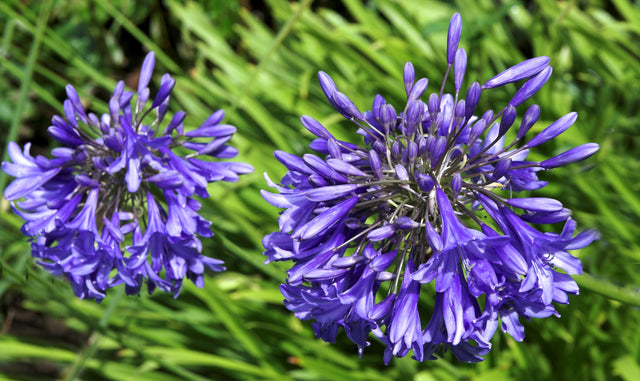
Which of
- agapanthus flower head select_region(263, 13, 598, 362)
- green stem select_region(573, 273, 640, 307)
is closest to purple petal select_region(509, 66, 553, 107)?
agapanthus flower head select_region(263, 13, 598, 362)

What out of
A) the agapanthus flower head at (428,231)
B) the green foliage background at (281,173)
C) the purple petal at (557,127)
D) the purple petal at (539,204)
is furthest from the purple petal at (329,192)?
the green foliage background at (281,173)

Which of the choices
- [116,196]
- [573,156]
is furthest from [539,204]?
[116,196]

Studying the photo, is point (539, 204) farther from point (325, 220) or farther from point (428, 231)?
point (325, 220)

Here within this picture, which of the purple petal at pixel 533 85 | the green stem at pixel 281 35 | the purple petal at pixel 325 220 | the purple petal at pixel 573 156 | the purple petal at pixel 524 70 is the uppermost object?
the green stem at pixel 281 35

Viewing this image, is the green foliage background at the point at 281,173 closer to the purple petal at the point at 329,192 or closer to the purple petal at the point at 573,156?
the purple petal at the point at 329,192

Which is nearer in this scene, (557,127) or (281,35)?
(557,127)

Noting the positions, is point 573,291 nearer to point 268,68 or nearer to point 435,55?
point 435,55
